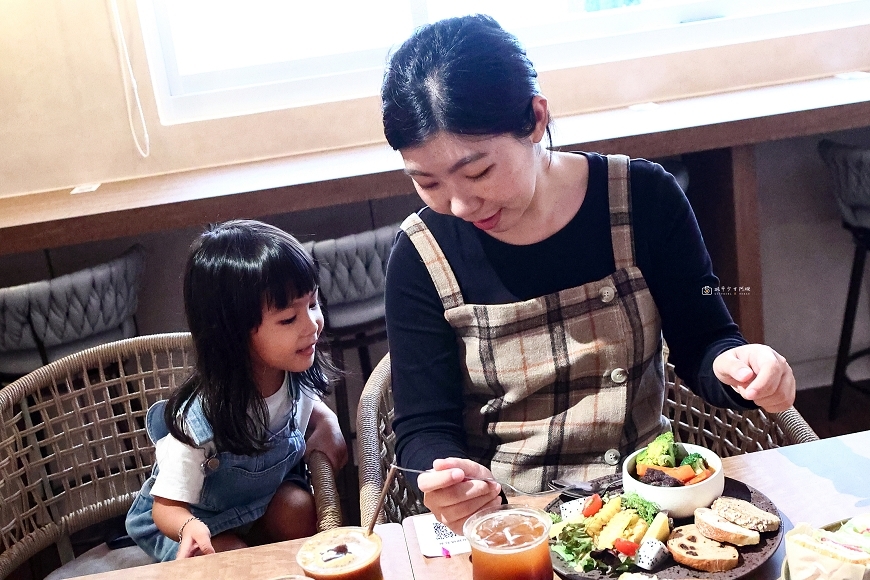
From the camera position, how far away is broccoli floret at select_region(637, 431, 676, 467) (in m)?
0.97

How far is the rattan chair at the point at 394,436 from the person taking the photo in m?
1.21

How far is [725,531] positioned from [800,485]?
0.64 ft

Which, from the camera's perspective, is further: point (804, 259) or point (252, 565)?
point (804, 259)

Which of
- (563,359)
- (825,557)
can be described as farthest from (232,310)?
(825,557)

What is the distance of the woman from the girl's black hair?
0.87 feet

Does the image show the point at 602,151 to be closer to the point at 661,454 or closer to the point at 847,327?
the point at 847,327

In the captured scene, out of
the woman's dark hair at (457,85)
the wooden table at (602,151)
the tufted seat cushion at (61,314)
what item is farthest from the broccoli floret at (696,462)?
the tufted seat cushion at (61,314)

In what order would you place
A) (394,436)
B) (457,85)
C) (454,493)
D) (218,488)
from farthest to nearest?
(218,488) → (394,436) → (457,85) → (454,493)

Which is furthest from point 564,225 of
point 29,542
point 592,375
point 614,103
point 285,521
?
point 614,103

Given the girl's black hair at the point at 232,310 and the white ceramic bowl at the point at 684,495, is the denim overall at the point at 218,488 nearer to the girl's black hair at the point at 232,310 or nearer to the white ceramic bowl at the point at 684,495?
the girl's black hair at the point at 232,310

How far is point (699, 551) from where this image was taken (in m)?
0.86

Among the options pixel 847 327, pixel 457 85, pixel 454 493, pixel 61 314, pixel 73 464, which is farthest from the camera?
pixel 847 327

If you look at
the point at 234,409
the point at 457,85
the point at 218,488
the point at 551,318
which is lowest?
the point at 218,488

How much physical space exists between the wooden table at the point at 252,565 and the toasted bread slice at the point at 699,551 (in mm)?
294
